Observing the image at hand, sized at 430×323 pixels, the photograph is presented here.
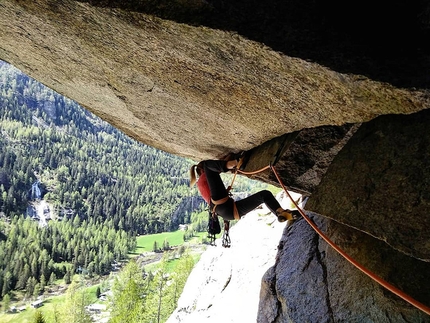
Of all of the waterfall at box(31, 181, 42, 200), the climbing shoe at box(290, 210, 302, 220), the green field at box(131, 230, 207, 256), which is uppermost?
the waterfall at box(31, 181, 42, 200)

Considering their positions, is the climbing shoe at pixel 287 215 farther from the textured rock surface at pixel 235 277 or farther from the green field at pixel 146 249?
the green field at pixel 146 249

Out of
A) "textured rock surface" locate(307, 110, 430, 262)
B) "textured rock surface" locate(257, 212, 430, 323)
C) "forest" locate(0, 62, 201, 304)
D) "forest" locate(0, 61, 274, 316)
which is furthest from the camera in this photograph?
"forest" locate(0, 62, 201, 304)

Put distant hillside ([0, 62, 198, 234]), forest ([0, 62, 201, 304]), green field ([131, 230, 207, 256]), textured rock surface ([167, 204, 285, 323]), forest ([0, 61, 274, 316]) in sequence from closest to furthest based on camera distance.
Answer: textured rock surface ([167, 204, 285, 323])
forest ([0, 61, 274, 316])
forest ([0, 62, 201, 304])
green field ([131, 230, 207, 256])
distant hillside ([0, 62, 198, 234])

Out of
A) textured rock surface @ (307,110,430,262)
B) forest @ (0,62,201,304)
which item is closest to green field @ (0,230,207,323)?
forest @ (0,62,201,304)

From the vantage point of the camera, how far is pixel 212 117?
216 inches

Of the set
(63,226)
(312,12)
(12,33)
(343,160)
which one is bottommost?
(63,226)

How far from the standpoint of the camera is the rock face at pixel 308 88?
9.61 feet

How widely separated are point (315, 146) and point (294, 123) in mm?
598

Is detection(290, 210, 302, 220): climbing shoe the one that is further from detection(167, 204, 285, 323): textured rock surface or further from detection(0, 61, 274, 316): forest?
detection(0, 61, 274, 316): forest

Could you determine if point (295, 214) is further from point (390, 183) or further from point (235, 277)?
point (390, 183)


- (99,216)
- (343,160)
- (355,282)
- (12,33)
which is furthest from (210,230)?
(99,216)

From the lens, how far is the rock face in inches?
115

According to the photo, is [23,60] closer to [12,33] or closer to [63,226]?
[12,33]

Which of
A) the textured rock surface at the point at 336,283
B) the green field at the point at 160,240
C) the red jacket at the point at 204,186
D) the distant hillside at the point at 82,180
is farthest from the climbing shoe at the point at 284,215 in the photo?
the distant hillside at the point at 82,180
